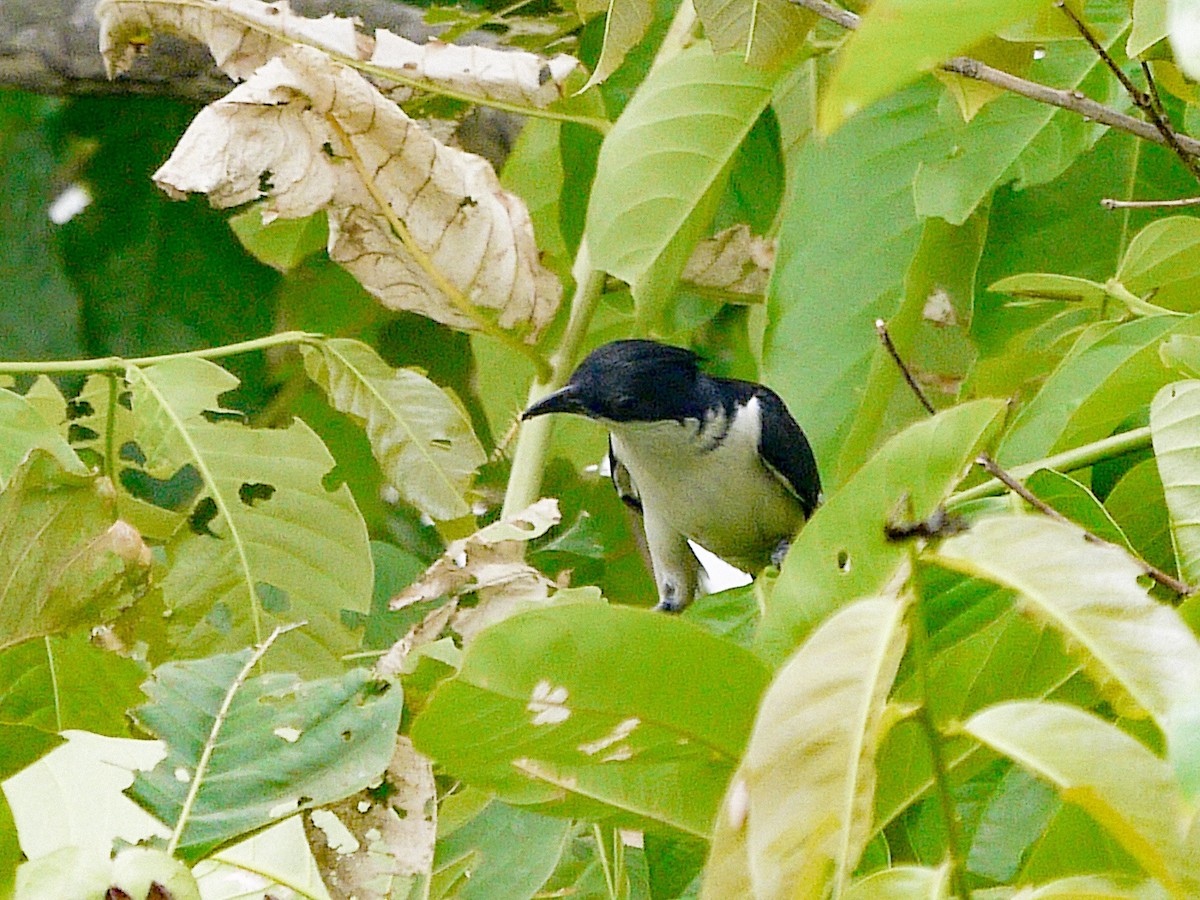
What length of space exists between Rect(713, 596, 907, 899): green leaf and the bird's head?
3.24ft

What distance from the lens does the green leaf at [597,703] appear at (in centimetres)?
77

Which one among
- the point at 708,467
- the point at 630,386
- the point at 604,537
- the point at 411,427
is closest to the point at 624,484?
the point at 604,537

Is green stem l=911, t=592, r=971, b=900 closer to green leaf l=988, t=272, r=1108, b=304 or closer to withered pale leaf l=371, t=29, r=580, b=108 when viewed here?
green leaf l=988, t=272, r=1108, b=304

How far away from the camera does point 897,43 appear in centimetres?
46

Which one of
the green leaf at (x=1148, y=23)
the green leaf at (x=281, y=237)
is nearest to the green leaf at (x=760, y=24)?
the green leaf at (x=1148, y=23)

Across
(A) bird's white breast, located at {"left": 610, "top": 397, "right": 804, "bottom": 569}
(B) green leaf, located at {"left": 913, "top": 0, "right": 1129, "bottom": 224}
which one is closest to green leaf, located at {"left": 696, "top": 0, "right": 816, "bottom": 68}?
(B) green leaf, located at {"left": 913, "top": 0, "right": 1129, "bottom": 224}

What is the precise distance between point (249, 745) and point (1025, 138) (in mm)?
939

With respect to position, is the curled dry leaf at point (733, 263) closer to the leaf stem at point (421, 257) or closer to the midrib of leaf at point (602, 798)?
the leaf stem at point (421, 257)

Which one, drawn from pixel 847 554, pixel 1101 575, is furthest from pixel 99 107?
pixel 1101 575

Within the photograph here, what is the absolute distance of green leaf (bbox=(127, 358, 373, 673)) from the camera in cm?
144

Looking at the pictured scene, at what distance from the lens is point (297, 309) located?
94.5 inches

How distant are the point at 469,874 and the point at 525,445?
665 mm

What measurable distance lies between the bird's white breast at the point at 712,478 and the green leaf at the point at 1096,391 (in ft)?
3.03

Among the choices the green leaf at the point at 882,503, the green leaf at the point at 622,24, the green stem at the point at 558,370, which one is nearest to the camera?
the green leaf at the point at 882,503
